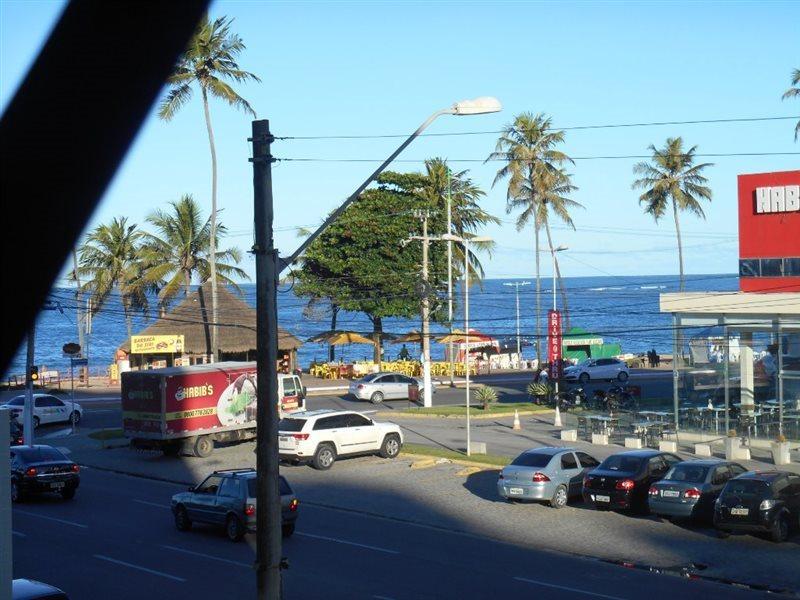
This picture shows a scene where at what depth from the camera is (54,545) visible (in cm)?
1983

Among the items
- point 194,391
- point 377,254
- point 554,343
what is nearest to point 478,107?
point 194,391

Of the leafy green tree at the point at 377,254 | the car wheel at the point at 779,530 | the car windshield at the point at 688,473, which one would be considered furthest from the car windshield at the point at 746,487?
the leafy green tree at the point at 377,254

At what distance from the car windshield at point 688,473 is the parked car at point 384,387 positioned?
29.5 meters

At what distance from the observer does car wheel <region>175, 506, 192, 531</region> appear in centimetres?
2150

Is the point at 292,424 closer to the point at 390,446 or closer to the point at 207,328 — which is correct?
the point at 390,446

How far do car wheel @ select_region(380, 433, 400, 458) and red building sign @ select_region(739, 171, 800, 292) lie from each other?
13.8 meters

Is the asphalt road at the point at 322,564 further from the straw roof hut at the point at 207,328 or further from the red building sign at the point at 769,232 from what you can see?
the straw roof hut at the point at 207,328

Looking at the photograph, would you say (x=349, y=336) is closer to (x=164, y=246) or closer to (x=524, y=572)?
(x=164, y=246)

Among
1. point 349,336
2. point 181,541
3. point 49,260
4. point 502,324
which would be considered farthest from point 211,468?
point 502,324

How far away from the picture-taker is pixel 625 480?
22.8 meters

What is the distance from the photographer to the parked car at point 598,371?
205ft

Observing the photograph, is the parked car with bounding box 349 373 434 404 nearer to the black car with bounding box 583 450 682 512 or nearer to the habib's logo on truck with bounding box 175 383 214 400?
the habib's logo on truck with bounding box 175 383 214 400

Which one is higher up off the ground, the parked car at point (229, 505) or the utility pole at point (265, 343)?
the utility pole at point (265, 343)

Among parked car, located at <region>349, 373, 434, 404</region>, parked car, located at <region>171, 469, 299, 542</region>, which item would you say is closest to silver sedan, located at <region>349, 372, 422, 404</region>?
parked car, located at <region>349, 373, 434, 404</region>
